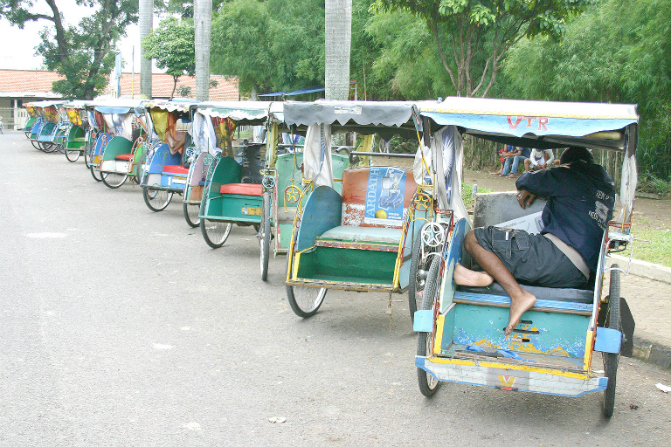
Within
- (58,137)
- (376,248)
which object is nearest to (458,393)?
(376,248)

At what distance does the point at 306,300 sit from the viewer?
643 centimetres

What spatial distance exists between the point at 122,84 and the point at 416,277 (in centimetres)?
4771

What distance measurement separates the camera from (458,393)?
15.1ft

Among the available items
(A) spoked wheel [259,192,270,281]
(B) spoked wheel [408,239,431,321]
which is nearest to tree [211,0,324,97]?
(A) spoked wheel [259,192,270,281]

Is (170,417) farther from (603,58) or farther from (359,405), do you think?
(603,58)

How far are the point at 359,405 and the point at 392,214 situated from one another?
3085 millimetres

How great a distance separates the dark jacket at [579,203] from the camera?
4.64 meters

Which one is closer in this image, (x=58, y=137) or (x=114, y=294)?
(x=114, y=294)

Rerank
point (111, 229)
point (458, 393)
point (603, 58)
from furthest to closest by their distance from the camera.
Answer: point (603, 58)
point (111, 229)
point (458, 393)

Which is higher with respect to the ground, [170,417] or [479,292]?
[479,292]

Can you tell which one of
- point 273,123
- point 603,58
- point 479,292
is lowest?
point 479,292

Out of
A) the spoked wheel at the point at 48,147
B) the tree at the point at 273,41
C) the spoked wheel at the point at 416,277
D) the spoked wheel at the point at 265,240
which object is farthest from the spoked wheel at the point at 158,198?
the spoked wheel at the point at 48,147

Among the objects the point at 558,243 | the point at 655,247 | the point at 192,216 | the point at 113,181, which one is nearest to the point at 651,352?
the point at 558,243

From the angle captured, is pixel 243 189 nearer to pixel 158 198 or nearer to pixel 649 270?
pixel 158 198
